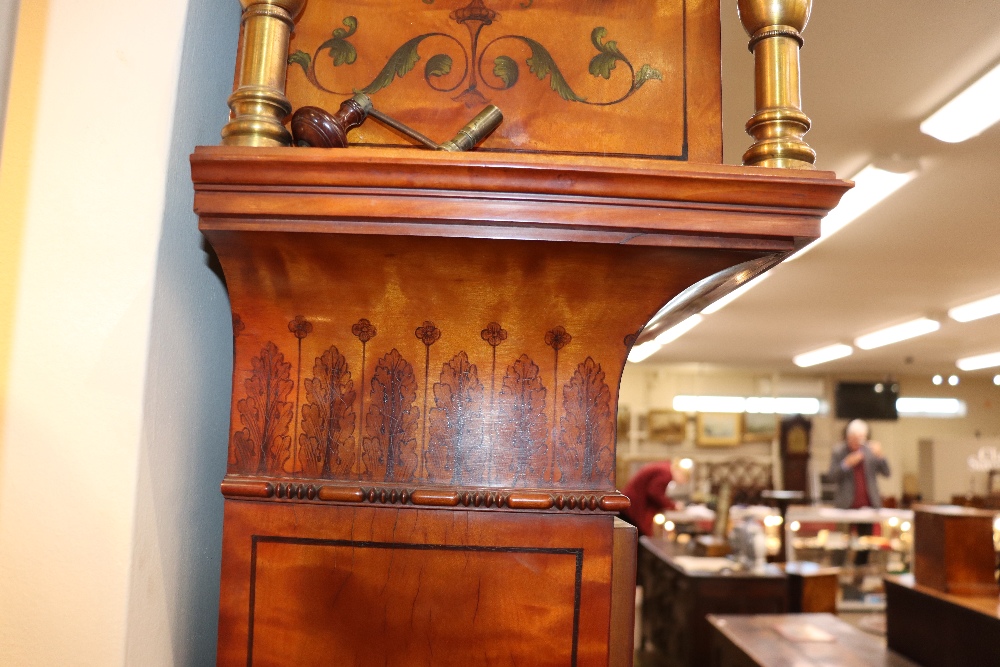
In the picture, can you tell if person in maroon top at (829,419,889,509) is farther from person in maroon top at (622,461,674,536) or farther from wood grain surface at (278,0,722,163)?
wood grain surface at (278,0,722,163)

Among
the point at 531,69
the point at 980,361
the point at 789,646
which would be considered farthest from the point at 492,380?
the point at 980,361

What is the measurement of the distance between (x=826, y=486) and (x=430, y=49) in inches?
533

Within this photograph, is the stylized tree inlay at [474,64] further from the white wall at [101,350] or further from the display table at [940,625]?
the display table at [940,625]

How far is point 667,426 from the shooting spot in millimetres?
12734

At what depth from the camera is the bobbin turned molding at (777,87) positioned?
72cm

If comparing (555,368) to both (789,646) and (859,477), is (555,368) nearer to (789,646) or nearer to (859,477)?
(789,646)

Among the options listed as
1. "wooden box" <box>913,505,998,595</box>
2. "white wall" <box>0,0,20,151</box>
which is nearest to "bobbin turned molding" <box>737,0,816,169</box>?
"white wall" <box>0,0,20,151</box>

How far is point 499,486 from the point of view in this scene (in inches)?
31.1

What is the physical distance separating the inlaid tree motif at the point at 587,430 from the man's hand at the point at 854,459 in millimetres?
9278

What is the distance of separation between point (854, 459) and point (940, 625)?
6623 millimetres

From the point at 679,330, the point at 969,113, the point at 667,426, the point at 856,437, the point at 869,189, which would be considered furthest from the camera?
the point at 667,426

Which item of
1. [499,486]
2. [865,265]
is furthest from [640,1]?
[865,265]

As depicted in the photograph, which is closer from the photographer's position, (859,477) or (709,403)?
(859,477)

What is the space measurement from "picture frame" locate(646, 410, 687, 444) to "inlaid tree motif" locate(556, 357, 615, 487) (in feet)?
40.3
